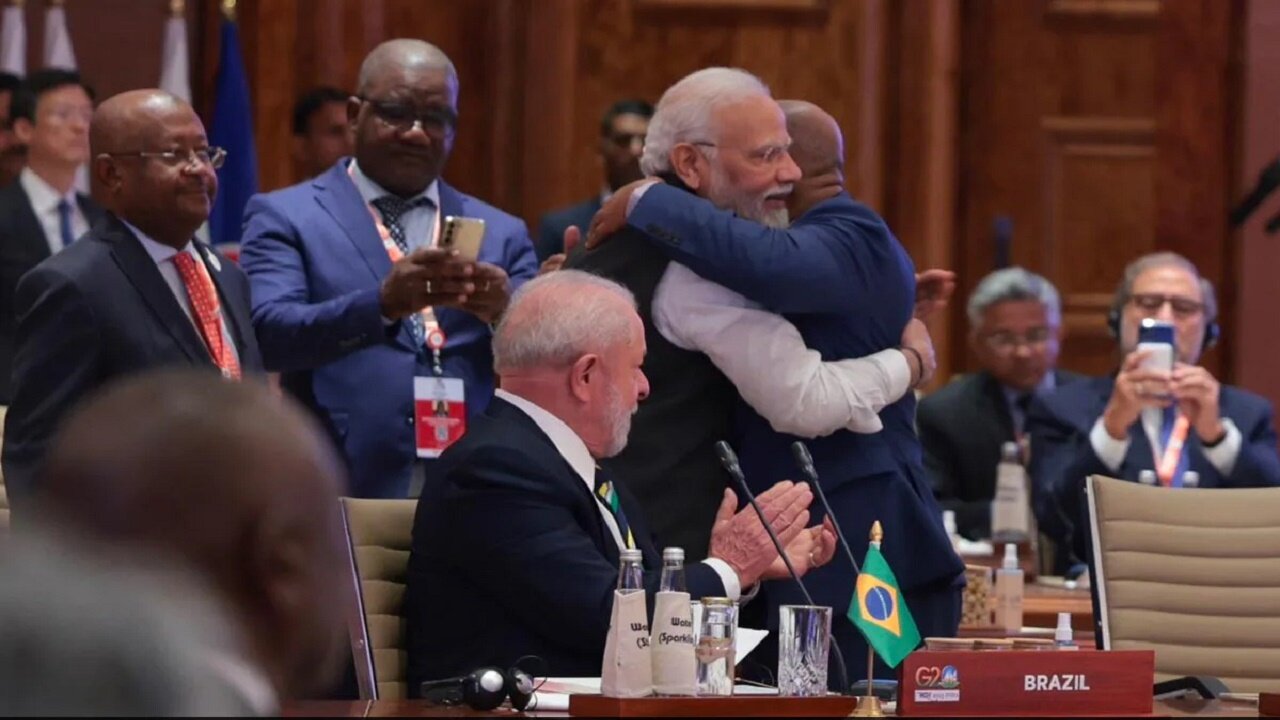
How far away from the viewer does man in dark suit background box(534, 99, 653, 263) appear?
24.2 ft

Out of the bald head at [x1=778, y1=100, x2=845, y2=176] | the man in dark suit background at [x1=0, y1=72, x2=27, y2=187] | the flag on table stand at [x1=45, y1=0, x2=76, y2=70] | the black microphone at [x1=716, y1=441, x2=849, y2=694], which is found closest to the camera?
the black microphone at [x1=716, y1=441, x2=849, y2=694]

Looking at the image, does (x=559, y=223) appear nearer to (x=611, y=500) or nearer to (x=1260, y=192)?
(x=1260, y=192)

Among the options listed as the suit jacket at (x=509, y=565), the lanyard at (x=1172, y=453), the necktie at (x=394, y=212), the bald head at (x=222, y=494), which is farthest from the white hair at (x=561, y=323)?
the lanyard at (x=1172, y=453)

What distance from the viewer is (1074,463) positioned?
5.81m

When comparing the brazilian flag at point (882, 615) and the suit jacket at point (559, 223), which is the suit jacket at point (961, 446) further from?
the brazilian flag at point (882, 615)

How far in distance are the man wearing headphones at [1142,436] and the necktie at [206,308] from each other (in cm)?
238

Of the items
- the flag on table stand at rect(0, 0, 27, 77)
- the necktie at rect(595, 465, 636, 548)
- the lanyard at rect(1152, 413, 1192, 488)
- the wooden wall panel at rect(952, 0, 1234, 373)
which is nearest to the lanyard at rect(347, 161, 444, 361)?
the necktie at rect(595, 465, 636, 548)

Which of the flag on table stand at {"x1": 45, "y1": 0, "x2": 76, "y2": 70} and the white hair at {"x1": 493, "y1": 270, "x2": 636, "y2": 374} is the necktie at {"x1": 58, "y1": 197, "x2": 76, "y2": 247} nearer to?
the flag on table stand at {"x1": 45, "y1": 0, "x2": 76, "y2": 70}

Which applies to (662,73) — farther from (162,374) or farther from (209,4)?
(162,374)

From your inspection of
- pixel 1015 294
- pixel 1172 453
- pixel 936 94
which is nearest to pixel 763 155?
pixel 1172 453

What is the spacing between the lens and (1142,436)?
5852mm

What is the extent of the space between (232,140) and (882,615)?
4.99 meters

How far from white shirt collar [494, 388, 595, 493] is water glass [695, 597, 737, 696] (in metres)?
0.54

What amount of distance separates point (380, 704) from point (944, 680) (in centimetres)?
74
